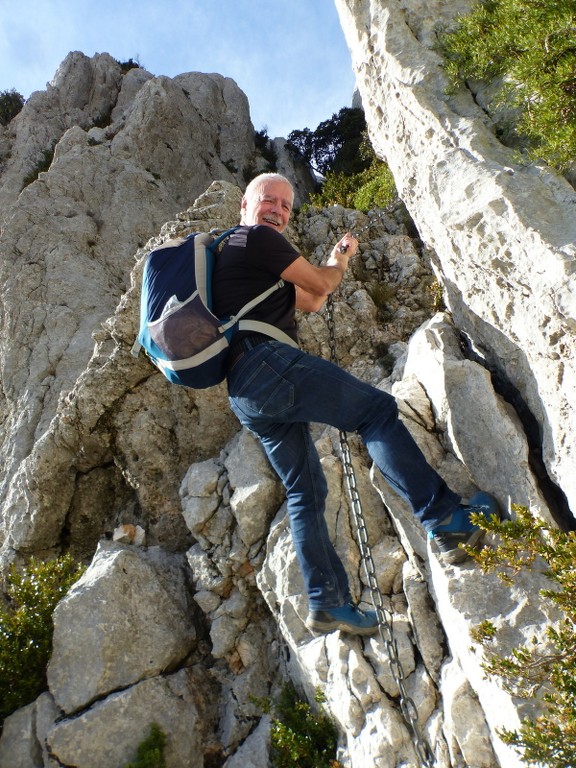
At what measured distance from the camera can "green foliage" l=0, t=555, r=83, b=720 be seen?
577 cm

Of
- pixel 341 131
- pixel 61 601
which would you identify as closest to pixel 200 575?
pixel 61 601

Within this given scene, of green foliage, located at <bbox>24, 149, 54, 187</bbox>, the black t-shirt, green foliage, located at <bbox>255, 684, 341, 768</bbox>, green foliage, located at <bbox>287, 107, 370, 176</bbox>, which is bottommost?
green foliage, located at <bbox>255, 684, 341, 768</bbox>

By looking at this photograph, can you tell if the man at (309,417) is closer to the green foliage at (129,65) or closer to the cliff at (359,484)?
the cliff at (359,484)

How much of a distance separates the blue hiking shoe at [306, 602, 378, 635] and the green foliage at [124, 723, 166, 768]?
6.85 feet

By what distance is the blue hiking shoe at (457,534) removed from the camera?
411 cm

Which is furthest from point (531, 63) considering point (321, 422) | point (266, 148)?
point (266, 148)

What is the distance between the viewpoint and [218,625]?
610 cm

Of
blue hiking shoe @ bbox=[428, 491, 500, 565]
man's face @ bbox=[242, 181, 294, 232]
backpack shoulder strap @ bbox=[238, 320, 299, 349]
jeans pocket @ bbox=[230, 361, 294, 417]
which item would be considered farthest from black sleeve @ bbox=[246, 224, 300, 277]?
blue hiking shoe @ bbox=[428, 491, 500, 565]

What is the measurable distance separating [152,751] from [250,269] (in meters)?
4.63

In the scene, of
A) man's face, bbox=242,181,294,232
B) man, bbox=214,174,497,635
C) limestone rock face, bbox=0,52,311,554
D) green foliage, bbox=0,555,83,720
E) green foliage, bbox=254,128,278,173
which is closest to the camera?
man, bbox=214,174,497,635

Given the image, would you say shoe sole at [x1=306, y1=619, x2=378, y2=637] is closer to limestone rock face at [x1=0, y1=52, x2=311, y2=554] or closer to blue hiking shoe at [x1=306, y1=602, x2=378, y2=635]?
blue hiking shoe at [x1=306, y1=602, x2=378, y2=635]

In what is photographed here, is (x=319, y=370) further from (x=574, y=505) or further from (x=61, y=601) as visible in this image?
(x=61, y=601)

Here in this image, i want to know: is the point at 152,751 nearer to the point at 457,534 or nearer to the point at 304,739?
the point at 304,739

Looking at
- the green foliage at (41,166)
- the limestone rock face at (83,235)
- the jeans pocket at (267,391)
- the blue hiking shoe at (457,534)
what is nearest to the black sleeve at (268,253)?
the jeans pocket at (267,391)
